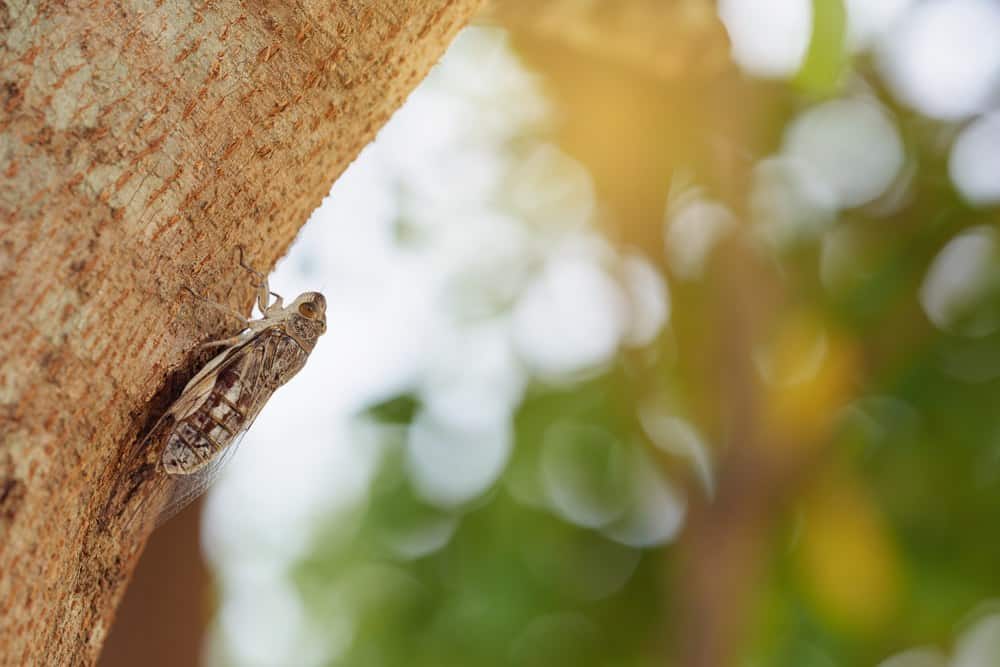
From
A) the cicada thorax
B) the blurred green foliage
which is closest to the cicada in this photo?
the cicada thorax

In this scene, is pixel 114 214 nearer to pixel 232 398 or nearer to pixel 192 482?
pixel 232 398

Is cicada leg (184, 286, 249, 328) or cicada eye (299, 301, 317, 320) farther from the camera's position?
cicada eye (299, 301, 317, 320)

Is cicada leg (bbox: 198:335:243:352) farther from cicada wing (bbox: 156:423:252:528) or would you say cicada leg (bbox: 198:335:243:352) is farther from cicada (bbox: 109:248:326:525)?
cicada wing (bbox: 156:423:252:528)

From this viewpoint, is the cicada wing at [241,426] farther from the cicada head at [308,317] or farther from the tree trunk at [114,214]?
the cicada head at [308,317]

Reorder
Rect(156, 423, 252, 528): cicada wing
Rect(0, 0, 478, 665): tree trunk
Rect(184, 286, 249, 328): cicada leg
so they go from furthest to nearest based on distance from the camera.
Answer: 1. Rect(156, 423, 252, 528): cicada wing
2. Rect(184, 286, 249, 328): cicada leg
3. Rect(0, 0, 478, 665): tree trunk

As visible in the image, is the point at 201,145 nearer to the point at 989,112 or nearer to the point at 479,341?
the point at 989,112

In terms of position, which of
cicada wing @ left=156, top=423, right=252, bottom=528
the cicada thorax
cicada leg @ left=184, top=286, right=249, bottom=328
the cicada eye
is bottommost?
the cicada eye

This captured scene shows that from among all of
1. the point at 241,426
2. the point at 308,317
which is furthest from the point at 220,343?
the point at 308,317

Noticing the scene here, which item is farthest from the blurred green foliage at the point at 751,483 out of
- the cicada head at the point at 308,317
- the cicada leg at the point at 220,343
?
the cicada leg at the point at 220,343

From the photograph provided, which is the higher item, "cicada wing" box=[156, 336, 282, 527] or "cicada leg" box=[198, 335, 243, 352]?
"cicada leg" box=[198, 335, 243, 352]
